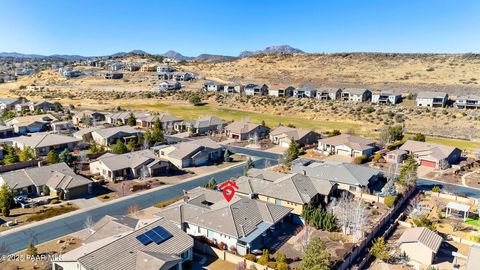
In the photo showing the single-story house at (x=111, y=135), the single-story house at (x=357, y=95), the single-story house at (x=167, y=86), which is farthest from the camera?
the single-story house at (x=167, y=86)

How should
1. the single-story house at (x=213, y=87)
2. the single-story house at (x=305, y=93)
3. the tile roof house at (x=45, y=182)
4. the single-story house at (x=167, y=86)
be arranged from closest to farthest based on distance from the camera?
the tile roof house at (x=45, y=182)
the single-story house at (x=305, y=93)
the single-story house at (x=213, y=87)
the single-story house at (x=167, y=86)

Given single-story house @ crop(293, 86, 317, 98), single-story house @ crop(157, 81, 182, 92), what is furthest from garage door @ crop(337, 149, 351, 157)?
single-story house @ crop(157, 81, 182, 92)

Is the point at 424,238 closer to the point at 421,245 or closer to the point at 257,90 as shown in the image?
the point at 421,245

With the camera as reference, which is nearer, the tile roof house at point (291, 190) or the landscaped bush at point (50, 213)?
the landscaped bush at point (50, 213)

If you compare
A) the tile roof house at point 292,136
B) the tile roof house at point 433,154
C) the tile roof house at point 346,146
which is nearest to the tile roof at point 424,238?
the tile roof house at point 433,154

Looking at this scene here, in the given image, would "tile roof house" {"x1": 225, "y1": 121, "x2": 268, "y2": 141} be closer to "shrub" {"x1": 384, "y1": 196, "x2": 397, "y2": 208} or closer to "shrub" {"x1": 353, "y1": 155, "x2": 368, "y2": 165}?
"shrub" {"x1": 353, "y1": 155, "x2": 368, "y2": 165}

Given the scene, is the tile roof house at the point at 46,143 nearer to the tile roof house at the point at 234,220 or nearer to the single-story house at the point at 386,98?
the tile roof house at the point at 234,220
